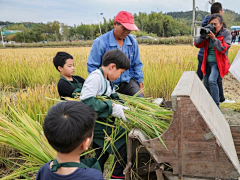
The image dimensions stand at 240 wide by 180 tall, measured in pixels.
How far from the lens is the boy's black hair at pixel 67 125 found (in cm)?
77

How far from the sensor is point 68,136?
0.77m

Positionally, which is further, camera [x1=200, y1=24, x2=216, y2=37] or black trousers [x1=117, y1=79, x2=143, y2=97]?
camera [x1=200, y1=24, x2=216, y2=37]

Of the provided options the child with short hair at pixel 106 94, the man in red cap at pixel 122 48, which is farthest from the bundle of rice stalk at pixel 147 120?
the man in red cap at pixel 122 48

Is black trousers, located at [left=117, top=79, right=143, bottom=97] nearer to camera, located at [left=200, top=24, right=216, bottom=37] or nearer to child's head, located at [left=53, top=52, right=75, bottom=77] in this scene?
child's head, located at [left=53, top=52, right=75, bottom=77]

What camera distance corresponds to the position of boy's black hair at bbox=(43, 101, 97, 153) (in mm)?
766

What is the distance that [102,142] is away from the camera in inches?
62.7

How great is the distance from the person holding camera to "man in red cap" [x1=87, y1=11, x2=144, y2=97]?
1.14 metres

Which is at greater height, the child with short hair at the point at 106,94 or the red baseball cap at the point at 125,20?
the red baseball cap at the point at 125,20

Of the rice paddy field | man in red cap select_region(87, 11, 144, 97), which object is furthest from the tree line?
man in red cap select_region(87, 11, 144, 97)

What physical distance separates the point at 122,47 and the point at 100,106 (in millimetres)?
1132

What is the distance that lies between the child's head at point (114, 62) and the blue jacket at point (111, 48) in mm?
736

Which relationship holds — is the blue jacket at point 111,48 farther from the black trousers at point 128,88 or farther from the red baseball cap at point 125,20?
the red baseball cap at point 125,20

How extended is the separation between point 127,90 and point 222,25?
6.09 feet

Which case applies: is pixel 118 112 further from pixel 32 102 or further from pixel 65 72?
pixel 32 102
